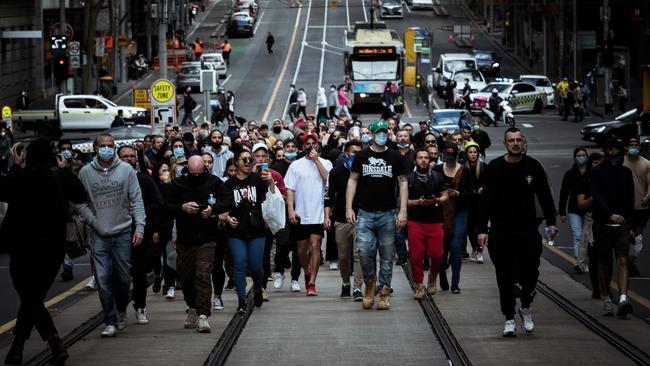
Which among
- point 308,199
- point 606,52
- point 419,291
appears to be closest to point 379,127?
point 419,291

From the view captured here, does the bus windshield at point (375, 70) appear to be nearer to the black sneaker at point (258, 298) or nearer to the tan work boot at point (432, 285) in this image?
the tan work boot at point (432, 285)

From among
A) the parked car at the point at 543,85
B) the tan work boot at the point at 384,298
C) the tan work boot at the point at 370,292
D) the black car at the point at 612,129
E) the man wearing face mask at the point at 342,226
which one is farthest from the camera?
the parked car at the point at 543,85

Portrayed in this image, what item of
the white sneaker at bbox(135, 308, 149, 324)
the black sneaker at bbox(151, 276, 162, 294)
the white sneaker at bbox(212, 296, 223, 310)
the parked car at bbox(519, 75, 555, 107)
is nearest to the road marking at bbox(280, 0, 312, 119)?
the parked car at bbox(519, 75, 555, 107)

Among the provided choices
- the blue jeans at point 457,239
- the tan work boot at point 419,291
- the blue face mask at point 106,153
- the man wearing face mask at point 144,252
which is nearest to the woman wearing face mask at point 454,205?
the blue jeans at point 457,239

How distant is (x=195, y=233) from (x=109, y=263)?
2.94 ft

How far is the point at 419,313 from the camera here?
14.8 metres

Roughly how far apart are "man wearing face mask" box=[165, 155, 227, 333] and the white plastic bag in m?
0.91

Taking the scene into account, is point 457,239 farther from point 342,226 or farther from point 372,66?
point 372,66

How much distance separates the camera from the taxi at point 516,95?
195ft

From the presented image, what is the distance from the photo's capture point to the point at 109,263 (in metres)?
13.2

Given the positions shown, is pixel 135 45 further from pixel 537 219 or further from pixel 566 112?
pixel 537 219

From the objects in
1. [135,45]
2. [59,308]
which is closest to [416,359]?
[59,308]

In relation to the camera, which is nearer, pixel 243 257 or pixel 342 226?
pixel 243 257

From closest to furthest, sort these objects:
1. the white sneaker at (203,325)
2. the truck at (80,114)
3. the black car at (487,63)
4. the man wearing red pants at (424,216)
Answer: the white sneaker at (203,325), the man wearing red pants at (424,216), the truck at (80,114), the black car at (487,63)
